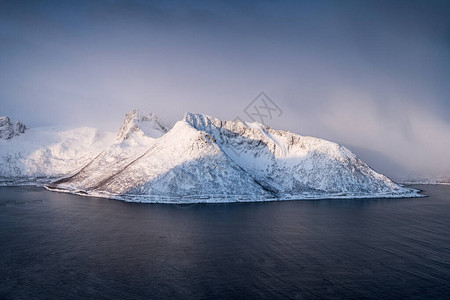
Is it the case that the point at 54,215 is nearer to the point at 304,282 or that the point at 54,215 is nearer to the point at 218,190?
the point at 218,190

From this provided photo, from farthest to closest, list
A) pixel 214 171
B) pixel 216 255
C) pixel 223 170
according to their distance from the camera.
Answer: pixel 223 170
pixel 214 171
pixel 216 255

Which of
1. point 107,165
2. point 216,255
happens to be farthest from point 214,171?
point 216,255

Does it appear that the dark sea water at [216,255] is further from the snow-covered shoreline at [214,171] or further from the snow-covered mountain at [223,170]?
the snow-covered shoreline at [214,171]

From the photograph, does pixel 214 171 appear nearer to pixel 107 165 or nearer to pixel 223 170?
pixel 223 170

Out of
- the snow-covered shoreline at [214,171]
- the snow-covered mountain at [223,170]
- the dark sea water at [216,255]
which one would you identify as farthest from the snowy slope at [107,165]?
the dark sea water at [216,255]

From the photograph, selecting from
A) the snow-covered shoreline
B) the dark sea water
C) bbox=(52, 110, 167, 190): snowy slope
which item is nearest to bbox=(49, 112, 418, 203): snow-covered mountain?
bbox=(52, 110, 167, 190): snowy slope
